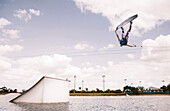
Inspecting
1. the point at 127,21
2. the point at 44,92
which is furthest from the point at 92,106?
the point at 127,21

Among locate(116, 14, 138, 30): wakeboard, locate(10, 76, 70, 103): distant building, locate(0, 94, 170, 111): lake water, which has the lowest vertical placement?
locate(0, 94, 170, 111): lake water

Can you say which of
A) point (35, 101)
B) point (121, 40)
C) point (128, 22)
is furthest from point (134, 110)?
point (35, 101)

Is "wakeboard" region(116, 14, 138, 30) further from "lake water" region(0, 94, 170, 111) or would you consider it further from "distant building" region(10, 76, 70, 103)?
"distant building" region(10, 76, 70, 103)

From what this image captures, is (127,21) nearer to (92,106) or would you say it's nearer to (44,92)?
(92,106)

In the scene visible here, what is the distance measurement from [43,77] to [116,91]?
12335cm

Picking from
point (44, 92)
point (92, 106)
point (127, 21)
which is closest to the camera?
point (127, 21)

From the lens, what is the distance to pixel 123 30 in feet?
89.9

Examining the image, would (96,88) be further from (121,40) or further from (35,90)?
(121,40)

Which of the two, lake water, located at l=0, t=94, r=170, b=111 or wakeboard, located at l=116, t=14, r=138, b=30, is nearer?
wakeboard, located at l=116, t=14, r=138, b=30

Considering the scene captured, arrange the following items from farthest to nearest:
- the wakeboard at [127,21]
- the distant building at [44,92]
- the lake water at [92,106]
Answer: the distant building at [44,92] < the lake water at [92,106] < the wakeboard at [127,21]

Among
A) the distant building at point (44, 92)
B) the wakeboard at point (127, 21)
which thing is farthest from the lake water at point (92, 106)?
the wakeboard at point (127, 21)

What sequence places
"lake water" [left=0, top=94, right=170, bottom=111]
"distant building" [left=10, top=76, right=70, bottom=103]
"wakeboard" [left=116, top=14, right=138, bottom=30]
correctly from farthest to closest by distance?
1. "distant building" [left=10, top=76, right=70, bottom=103]
2. "lake water" [left=0, top=94, right=170, bottom=111]
3. "wakeboard" [left=116, top=14, right=138, bottom=30]

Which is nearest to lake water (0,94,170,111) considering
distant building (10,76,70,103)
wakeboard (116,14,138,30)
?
distant building (10,76,70,103)

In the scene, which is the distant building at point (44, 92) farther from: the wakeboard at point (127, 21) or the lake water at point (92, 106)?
the wakeboard at point (127, 21)
